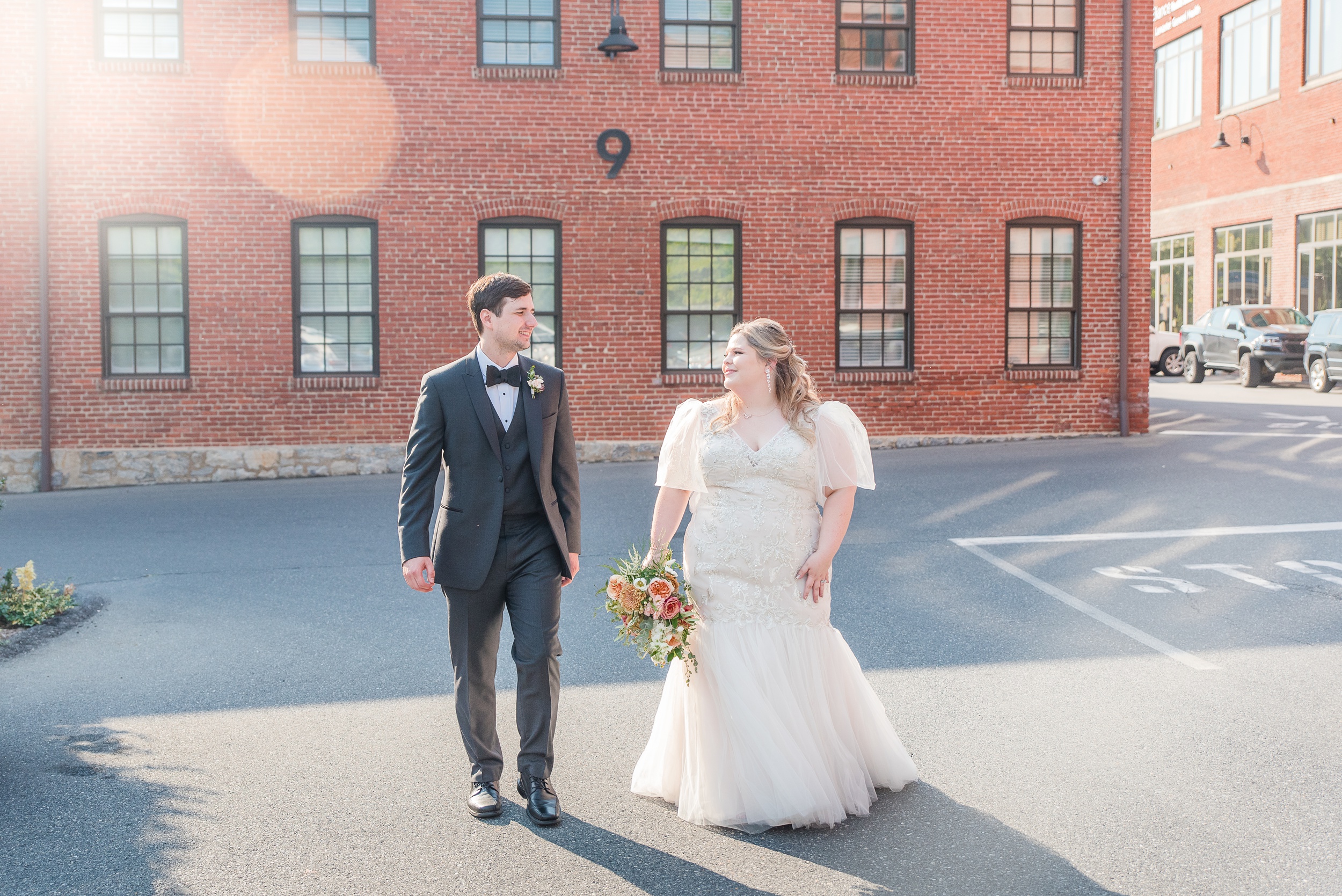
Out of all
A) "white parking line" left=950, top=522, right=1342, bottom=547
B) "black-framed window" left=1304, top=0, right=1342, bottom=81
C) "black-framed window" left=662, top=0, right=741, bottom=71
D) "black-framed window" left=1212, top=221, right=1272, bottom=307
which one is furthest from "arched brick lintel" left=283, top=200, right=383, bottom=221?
"black-framed window" left=1212, top=221, right=1272, bottom=307

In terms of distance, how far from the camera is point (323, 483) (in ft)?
51.3

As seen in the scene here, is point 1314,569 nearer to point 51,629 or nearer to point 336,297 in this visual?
point 51,629

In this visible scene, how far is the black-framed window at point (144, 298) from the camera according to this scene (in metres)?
16.2

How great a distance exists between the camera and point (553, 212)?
1675 centimetres

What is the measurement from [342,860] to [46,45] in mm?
14584

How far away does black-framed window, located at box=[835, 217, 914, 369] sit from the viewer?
57.7ft

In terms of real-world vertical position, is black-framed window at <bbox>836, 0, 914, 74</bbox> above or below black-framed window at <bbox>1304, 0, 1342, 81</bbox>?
below

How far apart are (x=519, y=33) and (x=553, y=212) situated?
2372 millimetres

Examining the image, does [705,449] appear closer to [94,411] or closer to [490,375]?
[490,375]

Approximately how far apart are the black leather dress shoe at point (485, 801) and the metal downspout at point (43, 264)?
13.1 metres

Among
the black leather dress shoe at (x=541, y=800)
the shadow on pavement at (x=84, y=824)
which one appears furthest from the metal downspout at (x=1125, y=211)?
the shadow on pavement at (x=84, y=824)

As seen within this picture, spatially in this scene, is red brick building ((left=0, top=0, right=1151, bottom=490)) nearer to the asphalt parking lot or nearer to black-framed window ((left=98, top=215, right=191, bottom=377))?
black-framed window ((left=98, top=215, right=191, bottom=377))

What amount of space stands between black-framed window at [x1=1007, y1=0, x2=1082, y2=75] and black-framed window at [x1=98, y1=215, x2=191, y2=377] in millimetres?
11520

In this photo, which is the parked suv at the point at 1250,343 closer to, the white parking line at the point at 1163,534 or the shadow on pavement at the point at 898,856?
the white parking line at the point at 1163,534
